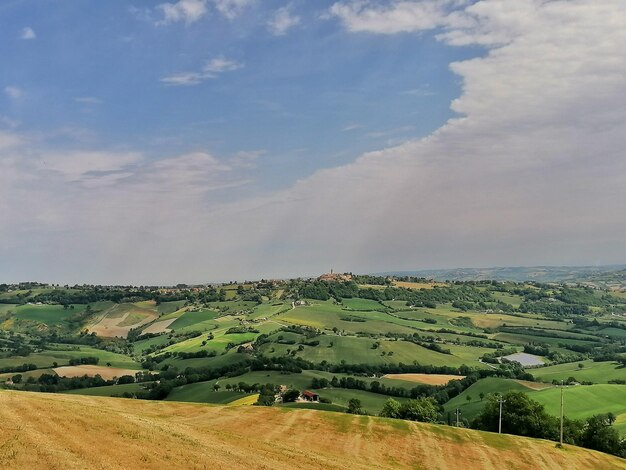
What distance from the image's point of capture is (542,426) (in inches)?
3551

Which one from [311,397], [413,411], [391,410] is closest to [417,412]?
[413,411]

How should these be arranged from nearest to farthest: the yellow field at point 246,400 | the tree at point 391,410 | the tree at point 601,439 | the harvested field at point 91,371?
1. the tree at point 601,439
2. the tree at point 391,410
3. the yellow field at point 246,400
4. the harvested field at point 91,371

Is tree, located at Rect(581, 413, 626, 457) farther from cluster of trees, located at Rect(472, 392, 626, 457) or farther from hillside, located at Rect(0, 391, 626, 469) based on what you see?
hillside, located at Rect(0, 391, 626, 469)

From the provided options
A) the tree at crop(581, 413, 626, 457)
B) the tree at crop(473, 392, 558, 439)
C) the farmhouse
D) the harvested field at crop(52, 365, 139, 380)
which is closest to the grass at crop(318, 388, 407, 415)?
the farmhouse

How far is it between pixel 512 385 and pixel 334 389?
5300 cm

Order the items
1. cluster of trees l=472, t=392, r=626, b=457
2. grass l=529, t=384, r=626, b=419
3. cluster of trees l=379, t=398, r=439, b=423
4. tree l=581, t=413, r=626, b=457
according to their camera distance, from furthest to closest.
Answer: grass l=529, t=384, r=626, b=419, cluster of trees l=379, t=398, r=439, b=423, cluster of trees l=472, t=392, r=626, b=457, tree l=581, t=413, r=626, b=457

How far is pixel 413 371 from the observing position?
188m

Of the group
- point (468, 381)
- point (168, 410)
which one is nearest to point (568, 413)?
point (468, 381)

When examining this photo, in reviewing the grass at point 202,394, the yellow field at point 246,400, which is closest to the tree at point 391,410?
the yellow field at point 246,400

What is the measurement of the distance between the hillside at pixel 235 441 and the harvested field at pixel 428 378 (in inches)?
3607

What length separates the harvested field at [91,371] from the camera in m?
180

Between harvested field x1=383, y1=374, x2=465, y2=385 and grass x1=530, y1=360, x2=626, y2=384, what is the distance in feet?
101

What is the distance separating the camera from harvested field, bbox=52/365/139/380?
18025cm

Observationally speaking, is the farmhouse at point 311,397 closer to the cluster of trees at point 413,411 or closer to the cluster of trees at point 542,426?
the cluster of trees at point 413,411
